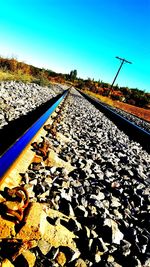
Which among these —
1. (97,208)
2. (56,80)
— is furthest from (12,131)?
(56,80)

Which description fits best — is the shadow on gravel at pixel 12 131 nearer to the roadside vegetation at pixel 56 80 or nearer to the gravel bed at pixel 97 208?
the gravel bed at pixel 97 208

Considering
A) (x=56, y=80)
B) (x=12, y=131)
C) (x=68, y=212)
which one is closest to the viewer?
(x=68, y=212)

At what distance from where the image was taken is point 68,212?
203cm

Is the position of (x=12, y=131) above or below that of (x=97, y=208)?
below

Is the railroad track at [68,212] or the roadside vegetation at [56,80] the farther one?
the roadside vegetation at [56,80]

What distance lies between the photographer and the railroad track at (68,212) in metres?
1.46

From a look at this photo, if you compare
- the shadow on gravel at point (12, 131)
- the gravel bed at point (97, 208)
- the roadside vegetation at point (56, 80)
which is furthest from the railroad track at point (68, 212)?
the roadside vegetation at point (56, 80)

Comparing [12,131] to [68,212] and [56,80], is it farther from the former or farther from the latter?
[56,80]

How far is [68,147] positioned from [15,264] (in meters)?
2.73

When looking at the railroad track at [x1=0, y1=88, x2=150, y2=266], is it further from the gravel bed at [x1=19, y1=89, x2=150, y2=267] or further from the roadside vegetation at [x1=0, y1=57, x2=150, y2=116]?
the roadside vegetation at [x1=0, y1=57, x2=150, y2=116]

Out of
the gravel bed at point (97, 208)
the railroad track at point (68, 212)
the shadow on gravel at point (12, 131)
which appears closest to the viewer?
the railroad track at point (68, 212)

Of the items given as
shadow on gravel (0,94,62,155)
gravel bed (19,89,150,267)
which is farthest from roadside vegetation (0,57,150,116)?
gravel bed (19,89,150,267)

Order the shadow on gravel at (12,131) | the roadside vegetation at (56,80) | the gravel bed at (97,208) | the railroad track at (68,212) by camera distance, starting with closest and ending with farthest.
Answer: the railroad track at (68,212) < the gravel bed at (97,208) < the shadow on gravel at (12,131) < the roadside vegetation at (56,80)

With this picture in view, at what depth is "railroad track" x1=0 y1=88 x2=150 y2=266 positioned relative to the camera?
4.79 feet
